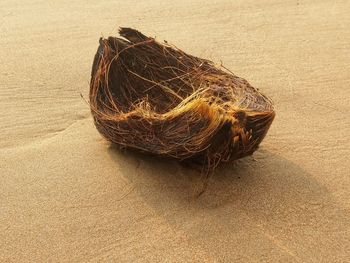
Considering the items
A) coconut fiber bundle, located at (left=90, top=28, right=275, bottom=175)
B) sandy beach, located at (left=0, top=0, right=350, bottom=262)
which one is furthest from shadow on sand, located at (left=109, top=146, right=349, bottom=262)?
coconut fiber bundle, located at (left=90, top=28, right=275, bottom=175)

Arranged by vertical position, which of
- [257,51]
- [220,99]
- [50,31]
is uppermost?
[220,99]

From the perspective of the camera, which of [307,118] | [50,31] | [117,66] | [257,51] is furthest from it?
[50,31]

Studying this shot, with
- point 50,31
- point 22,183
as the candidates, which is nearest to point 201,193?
point 22,183

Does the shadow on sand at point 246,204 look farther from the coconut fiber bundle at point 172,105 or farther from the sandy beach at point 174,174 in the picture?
the coconut fiber bundle at point 172,105

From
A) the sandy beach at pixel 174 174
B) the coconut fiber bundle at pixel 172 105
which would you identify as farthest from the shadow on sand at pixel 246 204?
the coconut fiber bundle at pixel 172 105

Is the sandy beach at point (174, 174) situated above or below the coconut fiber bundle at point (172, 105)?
below

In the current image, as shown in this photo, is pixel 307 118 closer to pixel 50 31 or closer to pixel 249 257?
pixel 249 257
